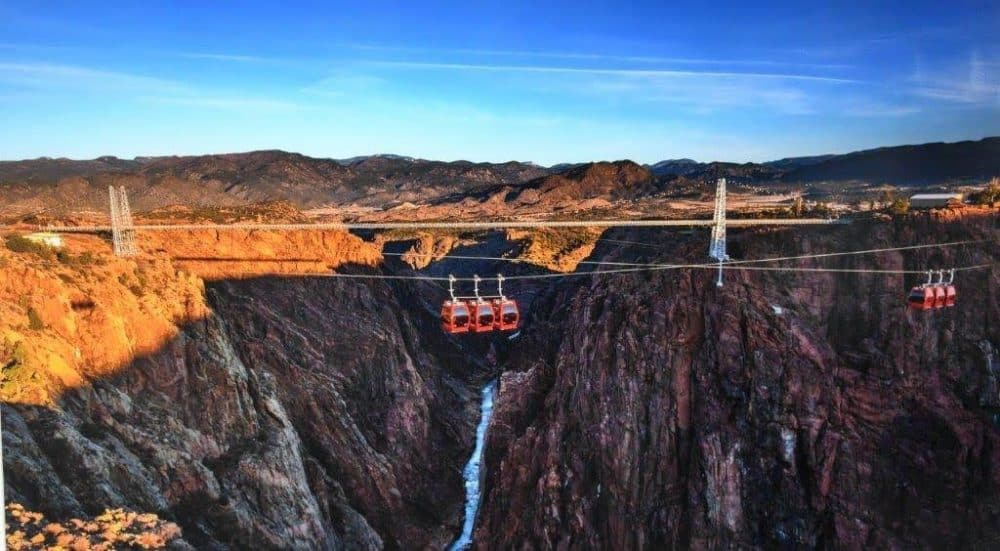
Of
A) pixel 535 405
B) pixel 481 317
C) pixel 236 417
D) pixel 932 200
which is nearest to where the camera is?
pixel 481 317

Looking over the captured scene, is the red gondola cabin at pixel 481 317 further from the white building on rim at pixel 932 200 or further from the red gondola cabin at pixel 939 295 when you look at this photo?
the white building on rim at pixel 932 200

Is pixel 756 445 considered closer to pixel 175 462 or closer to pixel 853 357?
pixel 853 357

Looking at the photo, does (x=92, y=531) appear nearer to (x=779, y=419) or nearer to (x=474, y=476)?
(x=474, y=476)

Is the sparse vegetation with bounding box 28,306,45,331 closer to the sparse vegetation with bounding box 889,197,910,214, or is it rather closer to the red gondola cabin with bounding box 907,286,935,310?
the red gondola cabin with bounding box 907,286,935,310

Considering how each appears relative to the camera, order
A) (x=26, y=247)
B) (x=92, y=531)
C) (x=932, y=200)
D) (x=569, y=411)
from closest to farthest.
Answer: (x=92, y=531) → (x=26, y=247) → (x=932, y=200) → (x=569, y=411)

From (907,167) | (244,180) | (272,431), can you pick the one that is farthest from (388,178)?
(272,431)

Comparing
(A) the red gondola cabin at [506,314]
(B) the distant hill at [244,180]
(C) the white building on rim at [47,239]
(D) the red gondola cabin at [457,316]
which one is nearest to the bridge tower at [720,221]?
(A) the red gondola cabin at [506,314]

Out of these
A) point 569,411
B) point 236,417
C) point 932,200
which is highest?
point 932,200

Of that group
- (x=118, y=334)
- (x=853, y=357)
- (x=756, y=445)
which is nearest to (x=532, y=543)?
(x=756, y=445)
